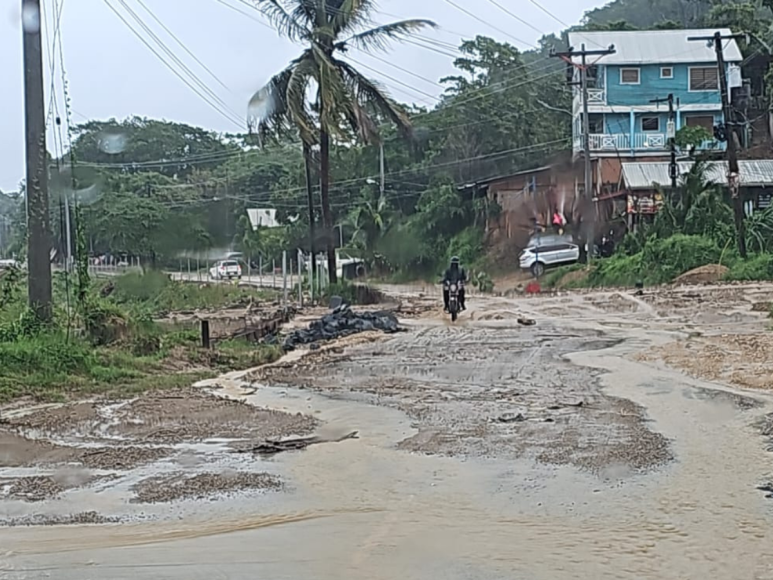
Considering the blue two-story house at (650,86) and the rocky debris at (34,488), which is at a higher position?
the blue two-story house at (650,86)

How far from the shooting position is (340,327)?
21641 mm

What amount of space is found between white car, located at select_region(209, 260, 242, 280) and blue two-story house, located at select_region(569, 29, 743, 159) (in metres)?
22.7

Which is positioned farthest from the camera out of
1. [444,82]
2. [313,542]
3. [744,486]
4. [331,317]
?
[444,82]

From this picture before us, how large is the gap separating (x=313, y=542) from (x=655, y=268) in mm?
31232

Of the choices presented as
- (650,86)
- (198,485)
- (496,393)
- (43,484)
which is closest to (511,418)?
(496,393)

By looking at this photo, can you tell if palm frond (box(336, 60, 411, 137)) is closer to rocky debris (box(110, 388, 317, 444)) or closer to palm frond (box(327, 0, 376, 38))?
palm frond (box(327, 0, 376, 38))

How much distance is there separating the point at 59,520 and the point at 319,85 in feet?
78.7

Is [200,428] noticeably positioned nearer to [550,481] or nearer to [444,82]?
[550,481]

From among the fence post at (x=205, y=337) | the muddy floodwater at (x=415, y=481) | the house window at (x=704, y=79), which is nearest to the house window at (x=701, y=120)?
the house window at (x=704, y=79)

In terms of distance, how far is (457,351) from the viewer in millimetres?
17859

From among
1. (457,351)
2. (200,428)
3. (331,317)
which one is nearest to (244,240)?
(331,317)

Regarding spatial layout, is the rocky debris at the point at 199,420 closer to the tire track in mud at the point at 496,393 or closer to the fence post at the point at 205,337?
the tire track in mud at the point at 496,393

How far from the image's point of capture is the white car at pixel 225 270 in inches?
1358

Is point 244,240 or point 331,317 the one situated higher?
point 244,240
